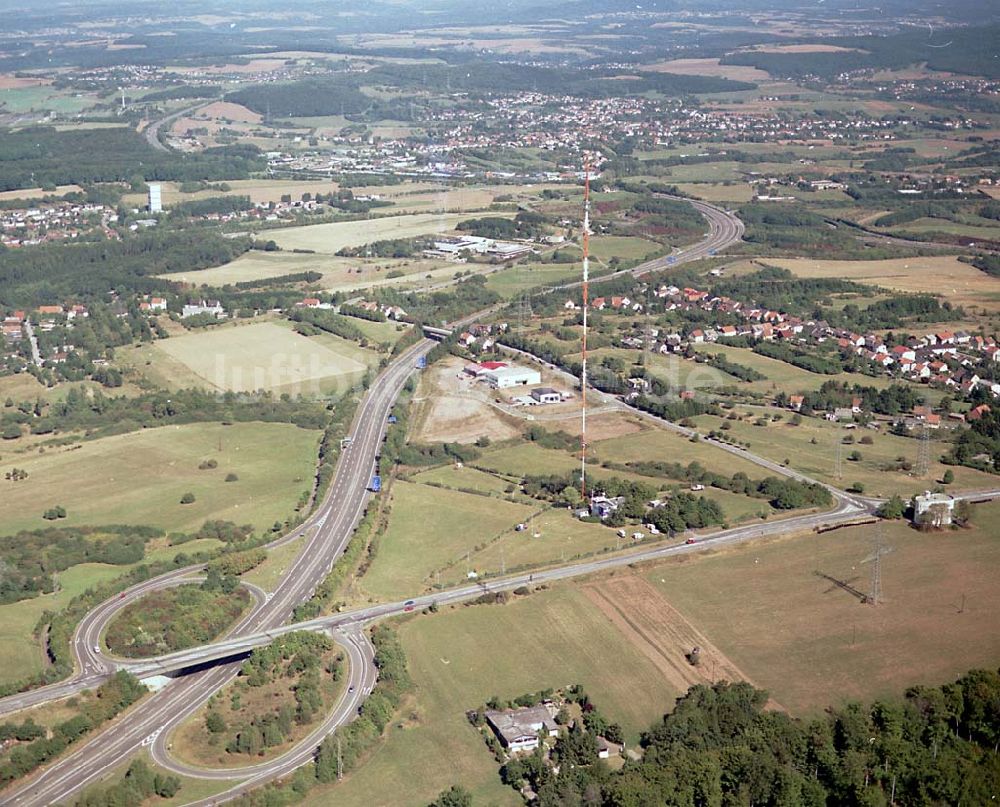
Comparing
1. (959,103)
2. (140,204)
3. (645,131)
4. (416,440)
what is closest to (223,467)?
(416,440)

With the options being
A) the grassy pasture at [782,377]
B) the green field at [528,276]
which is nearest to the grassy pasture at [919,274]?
the green field at [528,276]

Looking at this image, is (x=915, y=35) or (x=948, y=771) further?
(x=915, y=35)

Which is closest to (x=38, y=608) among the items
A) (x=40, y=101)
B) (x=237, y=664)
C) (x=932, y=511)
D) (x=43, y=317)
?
(x=237, y=664)

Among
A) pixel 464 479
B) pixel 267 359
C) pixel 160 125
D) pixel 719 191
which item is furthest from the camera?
pixel 160 125

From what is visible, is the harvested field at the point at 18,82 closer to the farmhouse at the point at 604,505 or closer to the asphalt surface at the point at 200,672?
the asphalt surface at the point at 200,672

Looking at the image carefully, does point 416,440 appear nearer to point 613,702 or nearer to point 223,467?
point 223,467

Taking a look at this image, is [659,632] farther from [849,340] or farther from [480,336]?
[849,340]

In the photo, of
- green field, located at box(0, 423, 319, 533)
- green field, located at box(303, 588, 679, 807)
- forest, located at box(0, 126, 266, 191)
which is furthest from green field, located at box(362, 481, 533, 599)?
forest, located at box(0, 126, 266, 191)
